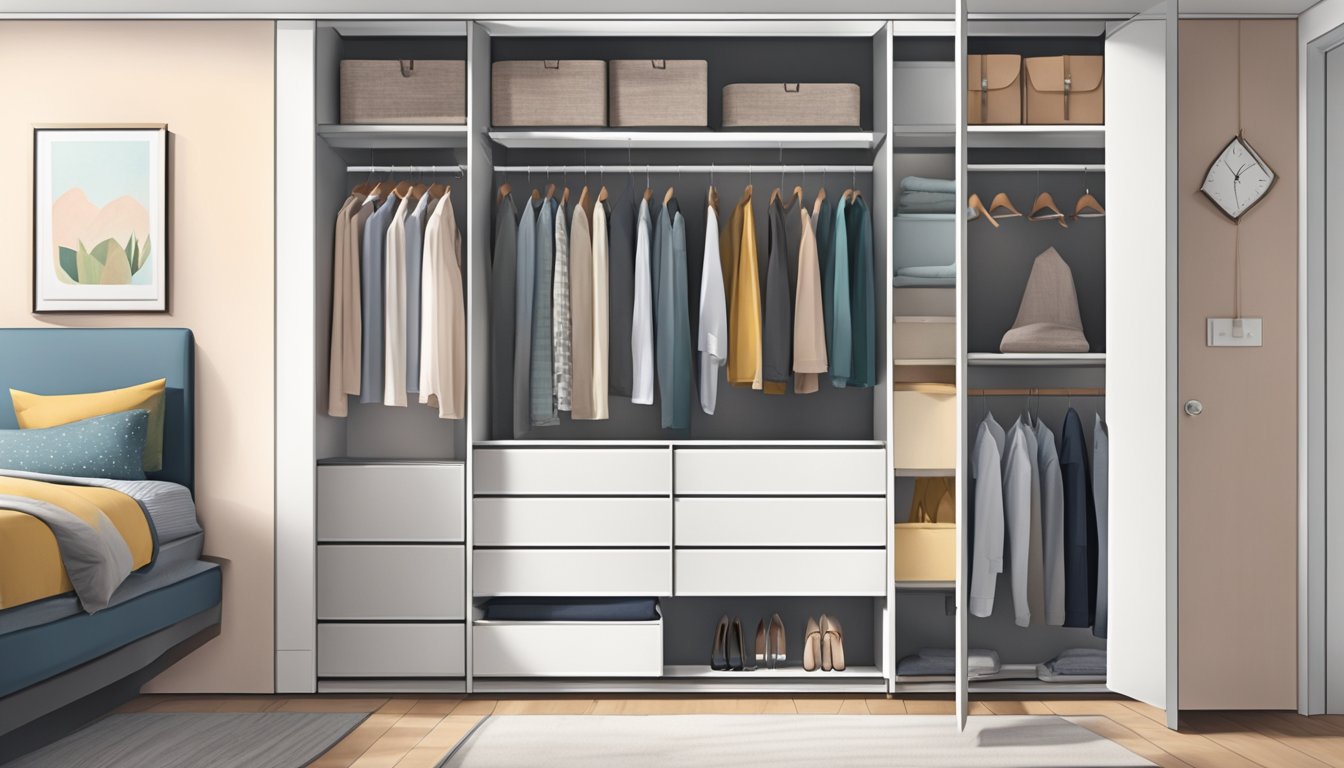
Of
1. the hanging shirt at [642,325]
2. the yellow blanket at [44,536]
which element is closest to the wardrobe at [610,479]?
the hanging shirt at [642,325]

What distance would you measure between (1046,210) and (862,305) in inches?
32.0

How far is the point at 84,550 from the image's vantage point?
8.65 feet

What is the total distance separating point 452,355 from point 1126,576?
240 cm

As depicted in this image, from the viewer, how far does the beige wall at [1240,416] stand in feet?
11.0

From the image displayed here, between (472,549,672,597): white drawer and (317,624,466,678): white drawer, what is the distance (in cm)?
22

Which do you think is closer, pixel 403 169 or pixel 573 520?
pixel 573 520

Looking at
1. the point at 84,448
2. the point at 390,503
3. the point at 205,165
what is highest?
the point at 205,165

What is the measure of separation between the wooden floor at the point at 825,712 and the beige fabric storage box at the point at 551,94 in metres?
2.06

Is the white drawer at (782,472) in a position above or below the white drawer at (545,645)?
above

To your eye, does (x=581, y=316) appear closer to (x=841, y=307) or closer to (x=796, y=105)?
(x=841, y=307)

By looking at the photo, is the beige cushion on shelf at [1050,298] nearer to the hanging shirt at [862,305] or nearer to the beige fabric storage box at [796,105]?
the hanging shirt at [862,305]

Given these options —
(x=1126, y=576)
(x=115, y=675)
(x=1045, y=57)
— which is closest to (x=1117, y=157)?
(x=1045, y=57)

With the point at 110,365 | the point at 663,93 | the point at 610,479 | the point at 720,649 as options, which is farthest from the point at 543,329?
the point at 110,365

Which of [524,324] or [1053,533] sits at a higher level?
[524,324]
